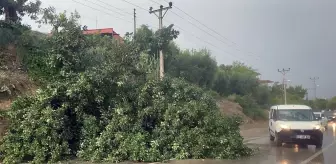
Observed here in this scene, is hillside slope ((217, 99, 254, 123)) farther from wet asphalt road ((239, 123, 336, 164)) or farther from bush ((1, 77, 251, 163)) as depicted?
bush ((1, 77, 251, 163))

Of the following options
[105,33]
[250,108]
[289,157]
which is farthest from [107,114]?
[250,108]

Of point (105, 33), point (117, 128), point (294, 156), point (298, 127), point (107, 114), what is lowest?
point (294, 156)

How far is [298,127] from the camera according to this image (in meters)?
15.7

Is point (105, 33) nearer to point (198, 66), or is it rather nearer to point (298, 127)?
point (198, 66)

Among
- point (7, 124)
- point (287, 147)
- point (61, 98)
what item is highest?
point (61, 98)

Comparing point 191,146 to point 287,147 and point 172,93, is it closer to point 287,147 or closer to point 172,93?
point 172,93

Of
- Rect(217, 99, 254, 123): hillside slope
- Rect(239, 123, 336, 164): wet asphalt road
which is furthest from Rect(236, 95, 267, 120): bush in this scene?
Rect(239, 123, 336, 164): wet asphalt road

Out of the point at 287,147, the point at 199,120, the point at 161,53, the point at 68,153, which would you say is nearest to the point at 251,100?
the point at 161,53

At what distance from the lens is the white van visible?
15625 mm

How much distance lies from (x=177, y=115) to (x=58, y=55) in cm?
558

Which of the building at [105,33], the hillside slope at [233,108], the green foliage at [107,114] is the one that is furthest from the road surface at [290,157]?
the hillside slope at [233,108]

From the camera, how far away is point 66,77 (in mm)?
14211

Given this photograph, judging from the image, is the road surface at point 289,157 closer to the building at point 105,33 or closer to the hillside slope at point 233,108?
the building at point 105,33

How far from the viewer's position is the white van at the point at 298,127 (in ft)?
51.3
